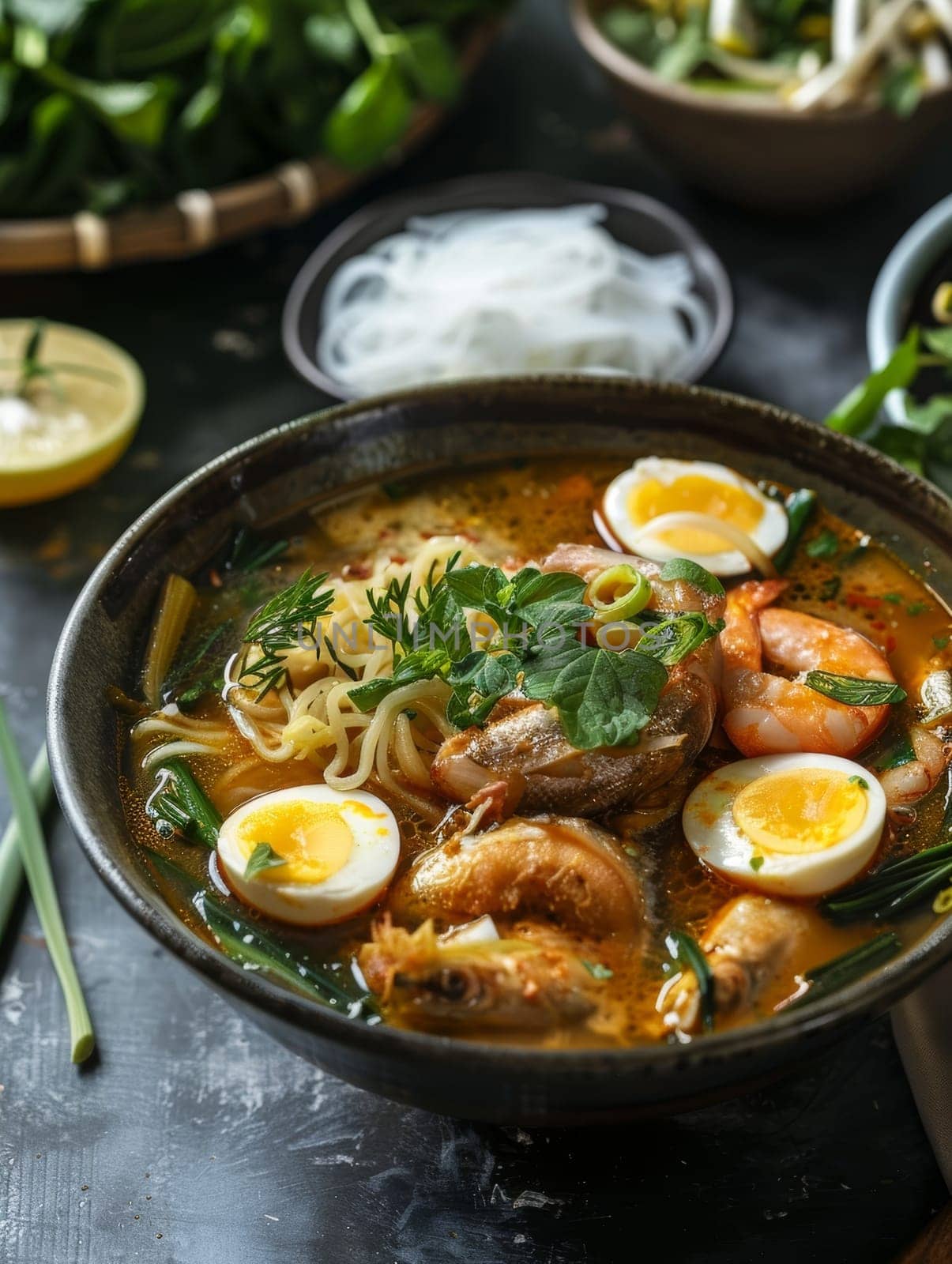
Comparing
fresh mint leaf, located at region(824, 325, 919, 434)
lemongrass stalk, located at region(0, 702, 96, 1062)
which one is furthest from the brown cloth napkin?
lemongrass stalk, located at region(0, 702, 96, 1062)

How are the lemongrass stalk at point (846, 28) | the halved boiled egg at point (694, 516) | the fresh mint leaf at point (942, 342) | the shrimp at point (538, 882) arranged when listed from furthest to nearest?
1. the lemongrass stalk at point (846, 28)
2. the fresh mint leaf at point (942, 342)
3. the halved boiled egg at point (694, 516)
4. the shrimp at point (538, 882)

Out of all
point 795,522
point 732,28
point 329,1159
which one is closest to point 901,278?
point 795,522

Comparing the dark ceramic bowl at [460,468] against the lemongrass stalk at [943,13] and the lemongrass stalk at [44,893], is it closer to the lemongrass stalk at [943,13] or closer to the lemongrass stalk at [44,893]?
the lemongrass stalk at [44,893]

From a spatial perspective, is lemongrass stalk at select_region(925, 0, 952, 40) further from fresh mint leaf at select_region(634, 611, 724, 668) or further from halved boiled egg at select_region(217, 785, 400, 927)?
halved boiled egg at select_region(217, 785, 400, 927)

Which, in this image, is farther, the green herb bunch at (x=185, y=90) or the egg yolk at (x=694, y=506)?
the green herb bunch at (x=185, y=90)

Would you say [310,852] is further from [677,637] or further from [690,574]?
[690,574]

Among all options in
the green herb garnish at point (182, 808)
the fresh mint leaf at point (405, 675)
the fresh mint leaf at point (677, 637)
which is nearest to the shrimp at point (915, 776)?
the fresh mint leaf at point (677, 637)
